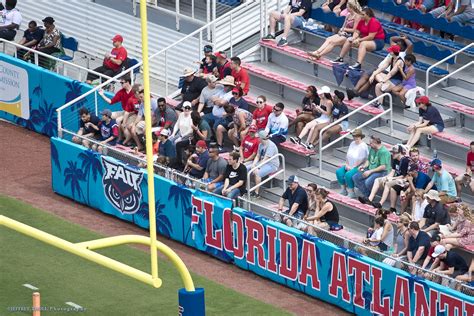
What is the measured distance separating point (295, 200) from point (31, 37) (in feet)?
30.6

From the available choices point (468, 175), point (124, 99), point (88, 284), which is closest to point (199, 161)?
point (124, 99)

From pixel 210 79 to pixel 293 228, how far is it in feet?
14.7

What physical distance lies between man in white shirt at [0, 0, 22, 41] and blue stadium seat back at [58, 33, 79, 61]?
1.14m

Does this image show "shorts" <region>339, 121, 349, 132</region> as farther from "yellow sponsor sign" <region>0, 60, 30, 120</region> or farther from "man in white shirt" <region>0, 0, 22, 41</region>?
"man in white shirt" <region>0, 0, 22, 41</region>

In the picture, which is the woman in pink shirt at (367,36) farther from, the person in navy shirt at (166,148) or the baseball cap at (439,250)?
the baseball cap at (439,250)

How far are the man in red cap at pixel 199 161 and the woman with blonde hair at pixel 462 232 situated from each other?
15.9ft

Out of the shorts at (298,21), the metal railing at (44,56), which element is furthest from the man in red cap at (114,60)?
the shorts at (298,21)

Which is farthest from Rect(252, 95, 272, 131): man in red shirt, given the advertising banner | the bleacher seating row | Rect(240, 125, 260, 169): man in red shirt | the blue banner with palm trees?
the blue banner with palm trees

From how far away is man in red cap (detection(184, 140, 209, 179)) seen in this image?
2450 centimetres

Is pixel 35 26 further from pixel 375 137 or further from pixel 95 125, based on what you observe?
pixel 375 137

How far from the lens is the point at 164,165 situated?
24969 mm

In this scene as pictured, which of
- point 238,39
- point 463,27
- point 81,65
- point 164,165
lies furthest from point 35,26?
point 463,27

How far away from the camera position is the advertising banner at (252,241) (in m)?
21.0

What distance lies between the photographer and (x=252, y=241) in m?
23.2
